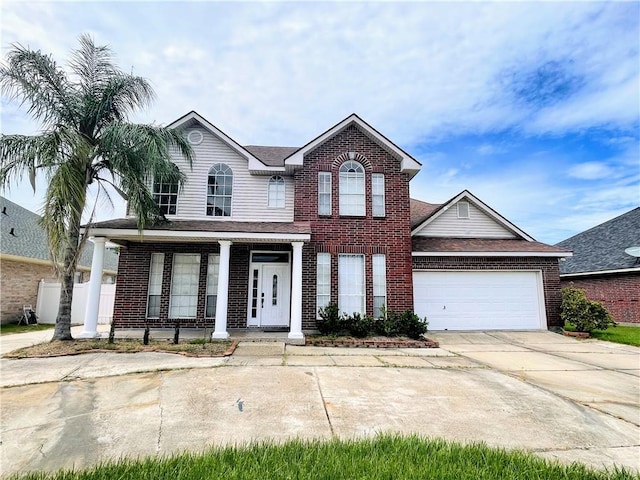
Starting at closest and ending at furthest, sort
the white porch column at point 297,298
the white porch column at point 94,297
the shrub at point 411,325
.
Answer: the white porch column at point 94,297 < the white porch column at point 297,298 < the shrub at point 411,325

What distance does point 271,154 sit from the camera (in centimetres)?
1306

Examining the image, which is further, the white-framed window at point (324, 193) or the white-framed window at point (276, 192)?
the white-framed window at point (276, 192)

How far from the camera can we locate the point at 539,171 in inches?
740

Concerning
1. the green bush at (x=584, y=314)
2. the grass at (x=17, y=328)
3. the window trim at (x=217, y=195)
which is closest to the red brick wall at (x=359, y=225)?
the window trim at (x=217, y=195)

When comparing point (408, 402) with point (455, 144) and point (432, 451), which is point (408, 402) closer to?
point (432, 451)

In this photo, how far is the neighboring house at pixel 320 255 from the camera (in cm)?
1071

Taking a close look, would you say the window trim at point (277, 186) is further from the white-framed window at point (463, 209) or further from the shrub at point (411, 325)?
the white-framed window at point (463, 209)

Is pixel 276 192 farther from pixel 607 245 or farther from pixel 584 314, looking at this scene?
pixel 607 245

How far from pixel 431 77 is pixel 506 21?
2.71 metres

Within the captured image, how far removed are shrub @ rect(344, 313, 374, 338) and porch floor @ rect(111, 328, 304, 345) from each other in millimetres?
1692

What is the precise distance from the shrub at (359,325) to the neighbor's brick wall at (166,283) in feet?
10.8

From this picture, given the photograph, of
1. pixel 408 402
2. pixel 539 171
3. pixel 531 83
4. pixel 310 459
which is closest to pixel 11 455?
pixel 310 459

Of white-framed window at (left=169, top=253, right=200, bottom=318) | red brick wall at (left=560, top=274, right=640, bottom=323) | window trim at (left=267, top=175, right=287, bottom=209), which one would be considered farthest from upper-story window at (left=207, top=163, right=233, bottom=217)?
red brick wall at (left=560, top=274, right=640, bottom=323)

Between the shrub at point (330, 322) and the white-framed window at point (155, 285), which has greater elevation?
the white-framed window at point (155, 285)
